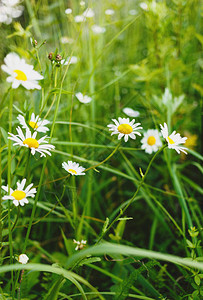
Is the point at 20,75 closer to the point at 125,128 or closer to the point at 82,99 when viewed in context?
A: the point at 125,128

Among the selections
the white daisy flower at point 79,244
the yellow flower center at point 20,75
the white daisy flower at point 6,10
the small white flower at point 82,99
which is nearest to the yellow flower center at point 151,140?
the small white flower at point 82,99

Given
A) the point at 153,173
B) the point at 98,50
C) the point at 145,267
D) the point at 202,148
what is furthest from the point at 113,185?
the point at 98,50

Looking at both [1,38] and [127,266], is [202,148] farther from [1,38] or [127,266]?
[1,38]

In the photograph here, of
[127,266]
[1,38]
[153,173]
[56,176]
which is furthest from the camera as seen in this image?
[1,38]

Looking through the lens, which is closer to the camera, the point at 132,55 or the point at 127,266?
the point at 127,266

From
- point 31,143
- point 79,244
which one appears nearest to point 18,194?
point 31,143

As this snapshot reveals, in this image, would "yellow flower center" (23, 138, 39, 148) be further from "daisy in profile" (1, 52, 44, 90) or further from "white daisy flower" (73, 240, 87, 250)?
"white daisy flower" (73, 240, 87, 250)

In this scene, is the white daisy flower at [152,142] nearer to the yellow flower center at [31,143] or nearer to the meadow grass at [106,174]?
the meadow grass at [106,174]

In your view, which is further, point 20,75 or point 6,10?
point 6,10
